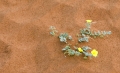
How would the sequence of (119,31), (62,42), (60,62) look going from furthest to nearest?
(119,31)
(62,42)
(60,62)

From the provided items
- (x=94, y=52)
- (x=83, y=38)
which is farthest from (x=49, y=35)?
(x=94, y=52)

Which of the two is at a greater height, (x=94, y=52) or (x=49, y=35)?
(x=49, y=35)

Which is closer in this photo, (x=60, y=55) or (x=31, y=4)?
(x=60, y=55)

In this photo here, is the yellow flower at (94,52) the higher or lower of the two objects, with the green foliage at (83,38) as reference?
lower

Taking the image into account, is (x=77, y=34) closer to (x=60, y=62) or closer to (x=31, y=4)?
(x=60, y=62)

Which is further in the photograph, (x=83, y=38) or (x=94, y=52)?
(x=83, y=38)

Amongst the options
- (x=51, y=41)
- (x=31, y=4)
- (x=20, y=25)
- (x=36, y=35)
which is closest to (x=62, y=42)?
(x=51, y=41)

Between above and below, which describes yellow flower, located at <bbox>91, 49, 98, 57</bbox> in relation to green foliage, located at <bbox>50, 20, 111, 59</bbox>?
below

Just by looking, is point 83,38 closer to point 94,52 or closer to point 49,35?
point 94,52
